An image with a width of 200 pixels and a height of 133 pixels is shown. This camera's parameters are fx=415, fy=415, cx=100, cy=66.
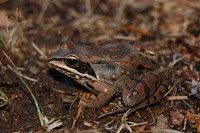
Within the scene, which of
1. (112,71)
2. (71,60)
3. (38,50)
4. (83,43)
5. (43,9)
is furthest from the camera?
(43,9)

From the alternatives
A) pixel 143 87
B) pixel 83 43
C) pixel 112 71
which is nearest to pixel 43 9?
pixel 83 43

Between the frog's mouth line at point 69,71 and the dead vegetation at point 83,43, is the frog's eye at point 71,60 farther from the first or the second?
the dead vegetation at point 83,43

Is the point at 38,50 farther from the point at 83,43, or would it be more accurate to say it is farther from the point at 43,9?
the point at 43,9

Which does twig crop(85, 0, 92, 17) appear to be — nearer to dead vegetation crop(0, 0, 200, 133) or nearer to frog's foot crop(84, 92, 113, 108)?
dead vegetation crop(0, 0, 200, 133)

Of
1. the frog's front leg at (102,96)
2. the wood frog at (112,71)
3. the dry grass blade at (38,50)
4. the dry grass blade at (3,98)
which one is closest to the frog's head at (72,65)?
the wood frog at (112,71)

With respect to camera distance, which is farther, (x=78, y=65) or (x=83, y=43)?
(x=83, y=43)
